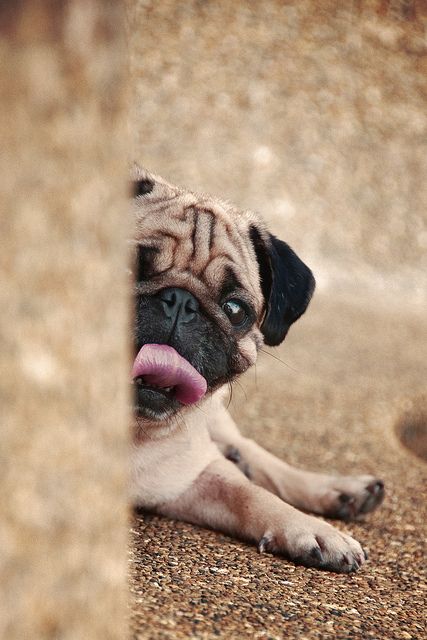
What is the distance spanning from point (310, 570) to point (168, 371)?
52 centimetres

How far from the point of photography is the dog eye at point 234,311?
2.02m

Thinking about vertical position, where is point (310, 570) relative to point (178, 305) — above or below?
below

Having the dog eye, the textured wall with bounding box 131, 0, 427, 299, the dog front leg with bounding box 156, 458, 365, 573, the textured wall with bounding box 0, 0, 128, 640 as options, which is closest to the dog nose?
the dog eye

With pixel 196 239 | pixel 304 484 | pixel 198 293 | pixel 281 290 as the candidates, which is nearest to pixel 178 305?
pixel 198 293

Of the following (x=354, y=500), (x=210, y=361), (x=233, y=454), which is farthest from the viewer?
(x=233, y=454)

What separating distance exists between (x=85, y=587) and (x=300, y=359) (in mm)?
3304

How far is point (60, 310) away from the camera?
942mm

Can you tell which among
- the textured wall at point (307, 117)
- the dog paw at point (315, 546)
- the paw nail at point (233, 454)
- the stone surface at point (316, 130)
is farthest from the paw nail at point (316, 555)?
the textured wall at point (307, 117)

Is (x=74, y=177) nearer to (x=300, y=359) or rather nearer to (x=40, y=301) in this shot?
(x=40, y=301)

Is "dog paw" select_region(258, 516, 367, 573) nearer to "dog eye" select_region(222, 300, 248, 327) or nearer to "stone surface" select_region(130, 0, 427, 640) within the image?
"dog eye" select_region(222, 300, 248, 327)

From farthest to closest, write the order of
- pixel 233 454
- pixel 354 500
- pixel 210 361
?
1. pixel 233 454
2. pixel 354 500
3. pixel 210 361

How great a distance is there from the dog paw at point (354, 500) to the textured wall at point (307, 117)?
4308 mm

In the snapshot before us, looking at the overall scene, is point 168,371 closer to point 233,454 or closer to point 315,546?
point 315,546

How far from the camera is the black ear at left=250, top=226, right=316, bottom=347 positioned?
2197 mm
